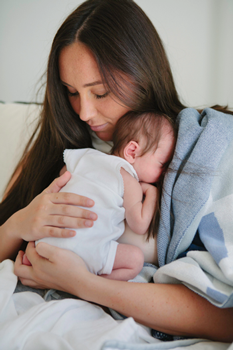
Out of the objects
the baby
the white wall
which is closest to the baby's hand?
the baby

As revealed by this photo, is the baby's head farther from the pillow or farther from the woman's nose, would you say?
the pillow

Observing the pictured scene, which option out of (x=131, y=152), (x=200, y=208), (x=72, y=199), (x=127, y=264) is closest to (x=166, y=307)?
(x=127, y=264)

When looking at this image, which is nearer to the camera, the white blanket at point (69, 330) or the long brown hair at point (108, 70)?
the white blanket at point (69, 330)

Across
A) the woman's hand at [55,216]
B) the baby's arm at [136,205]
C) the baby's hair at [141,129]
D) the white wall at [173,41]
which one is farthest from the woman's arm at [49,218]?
the white wall at [173,41]

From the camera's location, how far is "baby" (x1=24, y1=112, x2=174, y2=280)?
0.80 meters

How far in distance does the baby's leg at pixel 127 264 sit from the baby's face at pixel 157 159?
261 millimetres

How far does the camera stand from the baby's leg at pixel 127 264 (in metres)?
0.80

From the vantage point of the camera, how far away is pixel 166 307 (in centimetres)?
67

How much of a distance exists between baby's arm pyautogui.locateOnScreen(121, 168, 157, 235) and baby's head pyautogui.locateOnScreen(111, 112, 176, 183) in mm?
69

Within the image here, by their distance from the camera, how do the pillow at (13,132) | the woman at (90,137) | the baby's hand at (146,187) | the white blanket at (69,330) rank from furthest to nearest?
the pillow at (13,132)
the baby's hand at (146,187)
the woman at (90,137)
the white blanket at (69,330)

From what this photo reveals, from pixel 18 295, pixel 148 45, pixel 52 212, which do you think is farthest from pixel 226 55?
pixel 18 295

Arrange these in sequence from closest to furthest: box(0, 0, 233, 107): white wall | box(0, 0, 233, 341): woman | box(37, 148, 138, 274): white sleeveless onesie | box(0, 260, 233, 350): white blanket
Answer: box(0, 260, 233, 350): white blanket
box(0, 0, 233, 341): woman
box(37, 148, 138, 274): white sleeveless onesie
box(0, 0, 233, 107): white wall

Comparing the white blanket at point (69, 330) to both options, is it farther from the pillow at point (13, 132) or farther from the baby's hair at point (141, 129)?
the pillow at point (13, 132)

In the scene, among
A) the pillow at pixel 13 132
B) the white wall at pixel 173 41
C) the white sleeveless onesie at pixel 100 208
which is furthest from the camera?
the white wall at pixel 173 41
